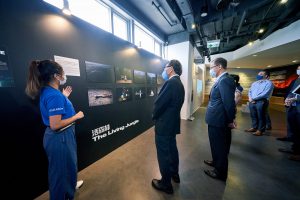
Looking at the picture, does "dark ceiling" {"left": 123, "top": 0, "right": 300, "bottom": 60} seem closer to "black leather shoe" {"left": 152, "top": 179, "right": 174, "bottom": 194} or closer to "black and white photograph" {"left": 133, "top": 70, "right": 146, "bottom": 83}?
"black and white photograph" {"left": 133, "top": 70, "right": 146, "bottom": 83}

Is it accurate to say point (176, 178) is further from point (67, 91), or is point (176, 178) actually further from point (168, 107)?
point (67, 91)

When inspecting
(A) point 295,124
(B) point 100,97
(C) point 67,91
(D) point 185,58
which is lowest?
(A) point 295,124

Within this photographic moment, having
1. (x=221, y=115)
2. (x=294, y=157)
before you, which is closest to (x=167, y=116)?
(x=221, y=115)

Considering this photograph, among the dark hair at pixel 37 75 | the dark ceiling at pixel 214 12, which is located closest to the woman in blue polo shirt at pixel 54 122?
the dark hair at pixel 37 75

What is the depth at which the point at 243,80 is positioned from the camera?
1089 centimetres

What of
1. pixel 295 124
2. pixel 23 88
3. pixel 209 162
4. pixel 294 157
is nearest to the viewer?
pixel 23 88

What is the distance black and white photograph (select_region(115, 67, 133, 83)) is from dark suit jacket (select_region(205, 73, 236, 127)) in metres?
1.97

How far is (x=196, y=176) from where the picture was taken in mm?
1985

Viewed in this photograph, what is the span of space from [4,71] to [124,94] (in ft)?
6.39

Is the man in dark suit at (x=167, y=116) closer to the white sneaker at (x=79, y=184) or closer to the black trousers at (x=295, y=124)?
the white sneaker at (x=79, y=184)

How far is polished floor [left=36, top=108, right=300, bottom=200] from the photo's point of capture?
5.39 ft

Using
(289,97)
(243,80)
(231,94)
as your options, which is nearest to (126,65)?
(231,94)

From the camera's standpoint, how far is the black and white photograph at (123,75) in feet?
9.12

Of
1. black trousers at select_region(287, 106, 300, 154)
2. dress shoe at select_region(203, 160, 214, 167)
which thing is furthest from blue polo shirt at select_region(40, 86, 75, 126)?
black trousers at select_region(287, 106, 300, 154)
